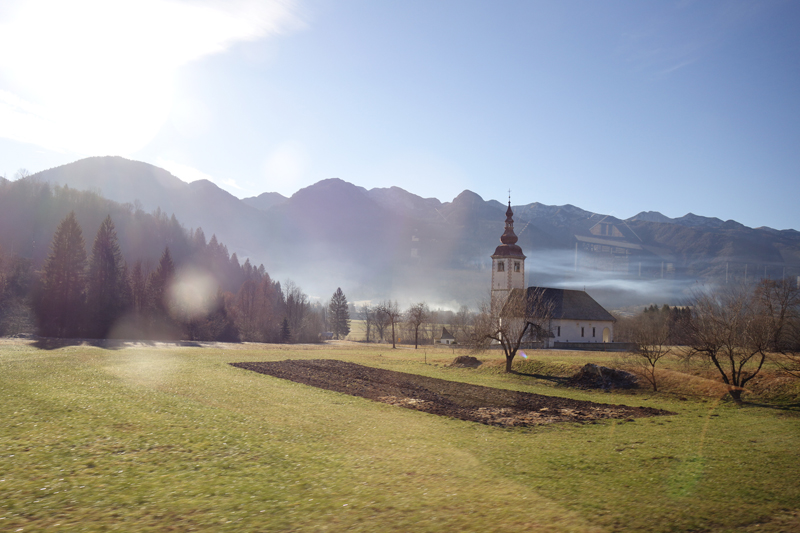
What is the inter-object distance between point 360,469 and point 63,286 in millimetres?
74964

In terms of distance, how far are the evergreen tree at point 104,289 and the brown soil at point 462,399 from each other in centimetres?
4839

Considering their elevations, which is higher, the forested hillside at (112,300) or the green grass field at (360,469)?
the forested hillside at (112,300)

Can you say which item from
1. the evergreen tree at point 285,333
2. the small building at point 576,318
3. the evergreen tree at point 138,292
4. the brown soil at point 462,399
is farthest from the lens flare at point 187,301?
the small building at point 576,318

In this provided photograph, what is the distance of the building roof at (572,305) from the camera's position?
6638cm

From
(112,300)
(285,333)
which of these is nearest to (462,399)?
(112,300)

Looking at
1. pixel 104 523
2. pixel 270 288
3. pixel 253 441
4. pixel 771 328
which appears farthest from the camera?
pixel 270 288

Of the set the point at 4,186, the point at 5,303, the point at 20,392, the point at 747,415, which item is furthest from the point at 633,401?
the point at 4,186

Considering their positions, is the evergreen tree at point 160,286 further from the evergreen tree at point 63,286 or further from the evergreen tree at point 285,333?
the evergreen tree at point 285,333

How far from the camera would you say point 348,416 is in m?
17.8

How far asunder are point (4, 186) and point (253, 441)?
194220 mm

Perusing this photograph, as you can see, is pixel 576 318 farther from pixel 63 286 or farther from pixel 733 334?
pixel 63 286

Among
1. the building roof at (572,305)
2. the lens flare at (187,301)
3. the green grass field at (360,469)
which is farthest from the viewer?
the lens flare at (187,301)

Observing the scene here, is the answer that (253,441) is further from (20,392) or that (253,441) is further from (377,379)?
(377,379)

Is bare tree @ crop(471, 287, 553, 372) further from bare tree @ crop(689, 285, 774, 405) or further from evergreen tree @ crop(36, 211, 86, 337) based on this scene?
evergreen tree @ crop(36, 211, 86, 337)
